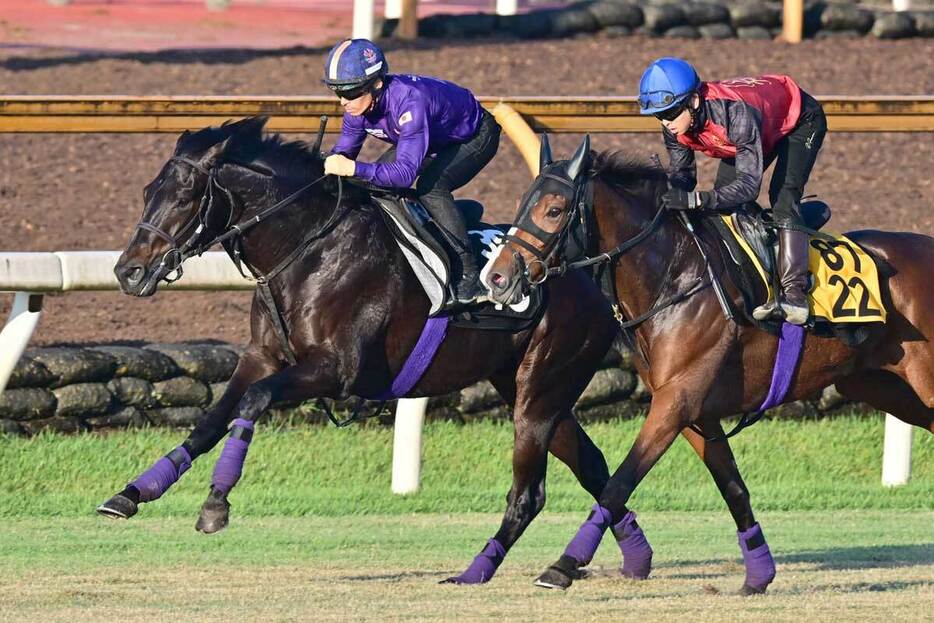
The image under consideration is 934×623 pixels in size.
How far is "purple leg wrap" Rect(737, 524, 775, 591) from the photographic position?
8.70 metres

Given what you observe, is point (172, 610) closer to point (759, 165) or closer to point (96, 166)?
point (759, 165)

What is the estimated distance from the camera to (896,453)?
11.9 meters

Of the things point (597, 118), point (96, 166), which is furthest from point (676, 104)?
point (96, 166)

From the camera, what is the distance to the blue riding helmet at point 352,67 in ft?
28.6

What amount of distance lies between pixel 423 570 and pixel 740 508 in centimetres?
153

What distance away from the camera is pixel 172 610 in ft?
25.5

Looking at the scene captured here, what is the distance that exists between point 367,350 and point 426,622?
5.34 feet

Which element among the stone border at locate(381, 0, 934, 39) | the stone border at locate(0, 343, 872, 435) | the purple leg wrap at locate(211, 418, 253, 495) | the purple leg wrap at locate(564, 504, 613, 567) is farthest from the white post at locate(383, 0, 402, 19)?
the purple leg wrap at locate(564, 504, 613, 567)

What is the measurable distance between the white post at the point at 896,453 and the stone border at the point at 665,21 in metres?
7.84

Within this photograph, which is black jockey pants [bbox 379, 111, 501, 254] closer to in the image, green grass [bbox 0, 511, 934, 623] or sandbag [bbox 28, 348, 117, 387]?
green grass [bbox 0, 511, 934, 623]

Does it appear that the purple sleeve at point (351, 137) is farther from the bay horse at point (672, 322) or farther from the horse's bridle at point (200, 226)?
the bay horse at point (672, 322)

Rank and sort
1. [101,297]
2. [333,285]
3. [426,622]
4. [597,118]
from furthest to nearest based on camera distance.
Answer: [101,297], [597,118], [333,285], [426,622]

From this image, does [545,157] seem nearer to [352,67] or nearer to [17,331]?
[352,67]

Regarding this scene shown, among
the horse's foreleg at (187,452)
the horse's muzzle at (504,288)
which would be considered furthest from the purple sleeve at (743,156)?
the horse's foreleg at (187,452)
